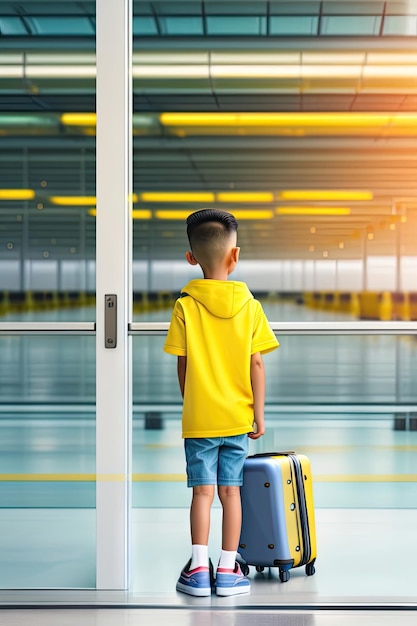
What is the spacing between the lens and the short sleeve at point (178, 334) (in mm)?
3545

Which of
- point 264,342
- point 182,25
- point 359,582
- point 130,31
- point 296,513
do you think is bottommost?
point 359,582

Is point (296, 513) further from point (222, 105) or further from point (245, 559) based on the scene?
point (222, 105)

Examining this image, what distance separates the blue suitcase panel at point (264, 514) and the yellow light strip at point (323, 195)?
13744mm

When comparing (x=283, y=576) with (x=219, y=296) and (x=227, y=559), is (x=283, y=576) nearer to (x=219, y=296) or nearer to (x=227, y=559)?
(x=227, y=559)

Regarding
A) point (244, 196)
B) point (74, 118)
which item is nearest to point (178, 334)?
point (74, 118)

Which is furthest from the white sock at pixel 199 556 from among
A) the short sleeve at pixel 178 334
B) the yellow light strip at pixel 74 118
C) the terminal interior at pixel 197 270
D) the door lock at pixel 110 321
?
the yellow light strip at pixel 74 118

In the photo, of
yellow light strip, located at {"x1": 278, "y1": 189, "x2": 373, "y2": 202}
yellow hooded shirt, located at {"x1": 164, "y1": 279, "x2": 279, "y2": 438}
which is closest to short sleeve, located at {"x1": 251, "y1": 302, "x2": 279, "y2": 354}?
yellow hooded shirt, located at {"x1": 164, "y1": 279, "x2": 279, "y2": 438}

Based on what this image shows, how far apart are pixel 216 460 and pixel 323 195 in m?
14.3

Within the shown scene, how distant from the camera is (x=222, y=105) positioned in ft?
48.6

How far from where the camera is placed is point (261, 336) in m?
3.61

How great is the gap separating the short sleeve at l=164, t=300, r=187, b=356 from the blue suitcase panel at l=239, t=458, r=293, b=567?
2.07 ft

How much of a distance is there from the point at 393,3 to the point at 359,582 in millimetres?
7121

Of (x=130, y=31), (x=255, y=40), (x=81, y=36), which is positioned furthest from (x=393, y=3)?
(x=130, y=31)

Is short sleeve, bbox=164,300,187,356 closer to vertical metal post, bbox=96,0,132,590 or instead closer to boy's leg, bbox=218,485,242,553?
vertical metal post, bbox=96,0,132,590
